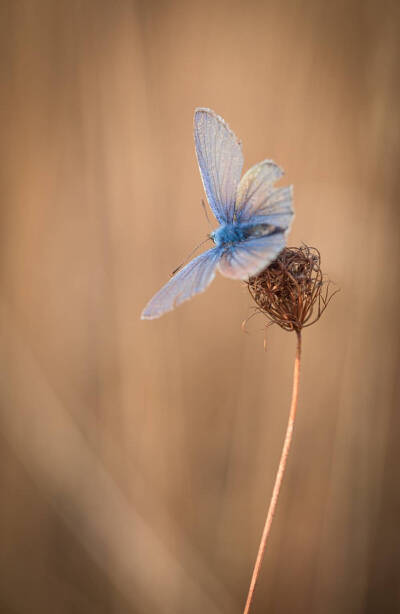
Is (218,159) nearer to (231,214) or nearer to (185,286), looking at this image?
(231,214)

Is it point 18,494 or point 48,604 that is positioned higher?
point 18,494

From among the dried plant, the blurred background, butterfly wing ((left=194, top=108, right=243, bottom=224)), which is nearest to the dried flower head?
the dried plant

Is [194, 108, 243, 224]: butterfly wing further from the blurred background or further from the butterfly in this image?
the blurred background

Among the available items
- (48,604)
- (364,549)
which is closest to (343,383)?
(364,549)

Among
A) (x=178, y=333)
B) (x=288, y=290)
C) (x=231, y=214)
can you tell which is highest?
(x=231, y=214)

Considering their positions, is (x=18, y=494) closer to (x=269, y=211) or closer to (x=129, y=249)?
(x=129, y=249)

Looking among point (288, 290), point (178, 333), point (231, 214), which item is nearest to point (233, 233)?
point (231, 214)

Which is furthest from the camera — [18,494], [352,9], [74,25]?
[18,494]
